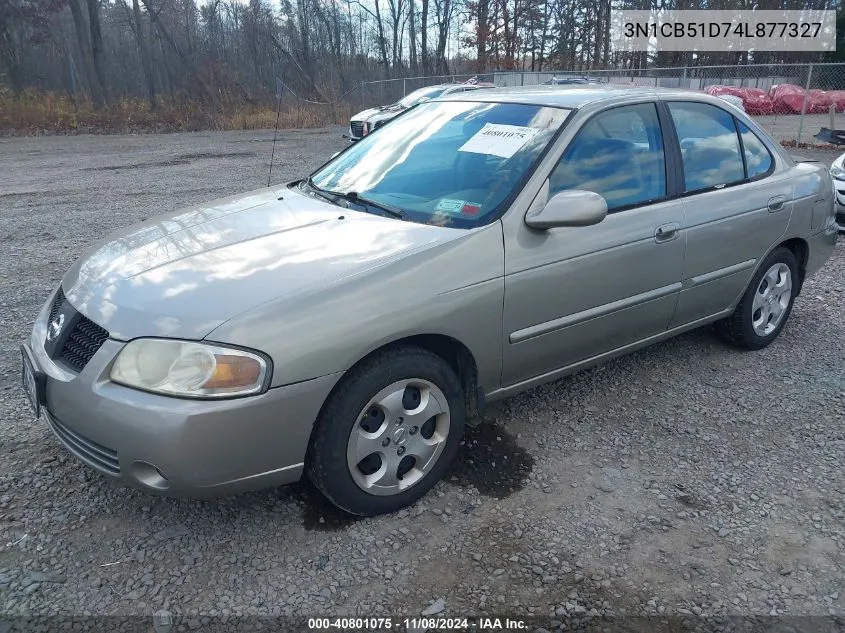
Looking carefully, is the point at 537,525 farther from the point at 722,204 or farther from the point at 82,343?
the point at 722,204

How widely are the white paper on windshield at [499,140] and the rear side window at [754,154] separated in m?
1.69

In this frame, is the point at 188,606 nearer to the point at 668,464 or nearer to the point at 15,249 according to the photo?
the point at 668,464

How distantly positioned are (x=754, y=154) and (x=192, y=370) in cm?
369

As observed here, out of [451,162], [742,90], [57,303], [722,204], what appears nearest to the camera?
[57,303]

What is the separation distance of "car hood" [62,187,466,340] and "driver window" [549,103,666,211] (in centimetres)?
82

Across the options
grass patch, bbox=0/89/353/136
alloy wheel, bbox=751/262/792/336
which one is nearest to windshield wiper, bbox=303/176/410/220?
alloy wheel, bbox=751/262/792/336

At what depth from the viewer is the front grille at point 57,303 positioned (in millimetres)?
2882

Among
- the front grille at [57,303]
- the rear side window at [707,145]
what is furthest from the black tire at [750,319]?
the front grille at [57,303]

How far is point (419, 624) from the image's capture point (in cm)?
230

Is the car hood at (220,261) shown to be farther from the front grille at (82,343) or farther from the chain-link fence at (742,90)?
the chain-link fence at (742,90)

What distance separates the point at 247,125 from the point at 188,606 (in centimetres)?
2296

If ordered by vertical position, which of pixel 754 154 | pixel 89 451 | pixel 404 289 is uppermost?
pixel 754 154

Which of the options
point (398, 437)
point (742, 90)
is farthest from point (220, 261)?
point (742, 90)

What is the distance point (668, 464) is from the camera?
325 centimetres
